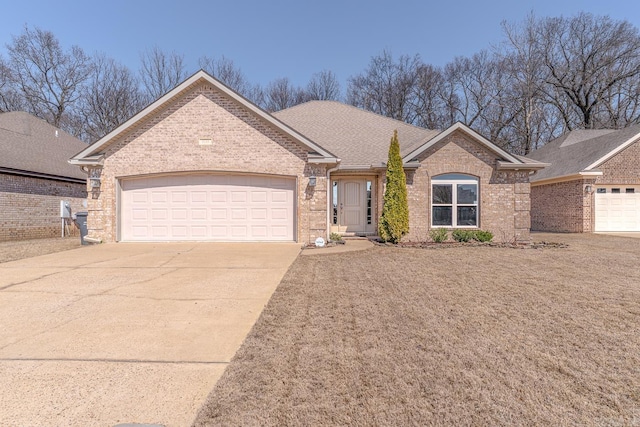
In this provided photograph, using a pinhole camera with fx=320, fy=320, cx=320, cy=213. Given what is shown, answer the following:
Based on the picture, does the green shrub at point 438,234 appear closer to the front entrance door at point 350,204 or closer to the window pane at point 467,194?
the window pane at point 467,194

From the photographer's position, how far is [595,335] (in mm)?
3371

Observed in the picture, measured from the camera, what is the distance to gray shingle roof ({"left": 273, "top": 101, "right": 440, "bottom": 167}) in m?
12.7

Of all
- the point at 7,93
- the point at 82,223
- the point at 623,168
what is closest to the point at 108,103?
the point at 7,93

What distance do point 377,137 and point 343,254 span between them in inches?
283

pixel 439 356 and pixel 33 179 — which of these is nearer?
pixel 439 356

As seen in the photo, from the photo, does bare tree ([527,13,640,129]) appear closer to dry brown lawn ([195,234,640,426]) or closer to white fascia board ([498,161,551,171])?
white fascia board ([498,161,551,171])

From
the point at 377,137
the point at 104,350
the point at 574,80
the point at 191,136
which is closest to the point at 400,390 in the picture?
the point at 104,350

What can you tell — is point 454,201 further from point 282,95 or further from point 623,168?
point 282,95

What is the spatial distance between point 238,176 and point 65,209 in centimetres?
1004

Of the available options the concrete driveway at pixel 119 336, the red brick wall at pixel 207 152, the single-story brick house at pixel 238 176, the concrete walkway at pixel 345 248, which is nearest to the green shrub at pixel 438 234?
the single-story brick house at pixel 238 176

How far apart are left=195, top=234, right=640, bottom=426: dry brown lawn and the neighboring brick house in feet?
45.1

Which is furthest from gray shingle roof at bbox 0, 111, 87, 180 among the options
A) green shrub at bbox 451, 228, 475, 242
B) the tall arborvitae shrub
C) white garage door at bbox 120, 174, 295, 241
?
green shrub at bbox 451, 228, 475, 242

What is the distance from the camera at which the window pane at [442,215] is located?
453 inches

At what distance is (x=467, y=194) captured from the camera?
11.4 m
